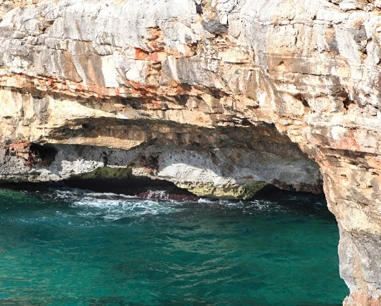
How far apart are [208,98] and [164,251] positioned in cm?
540

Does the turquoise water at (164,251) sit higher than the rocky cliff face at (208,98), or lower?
lower

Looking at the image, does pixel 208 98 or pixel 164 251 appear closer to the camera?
pixel 208 98

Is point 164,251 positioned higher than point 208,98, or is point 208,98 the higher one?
point 208,98

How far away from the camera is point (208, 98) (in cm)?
1620

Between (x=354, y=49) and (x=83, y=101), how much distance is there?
10.7 m

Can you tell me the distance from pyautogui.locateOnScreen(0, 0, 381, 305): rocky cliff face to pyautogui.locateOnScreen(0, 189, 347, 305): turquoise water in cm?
115

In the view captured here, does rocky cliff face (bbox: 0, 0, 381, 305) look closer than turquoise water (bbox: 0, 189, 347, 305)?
Yes

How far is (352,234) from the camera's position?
Result: 13.0 meters

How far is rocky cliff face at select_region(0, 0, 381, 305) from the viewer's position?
11508mm

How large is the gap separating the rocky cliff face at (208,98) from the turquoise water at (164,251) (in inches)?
45.4

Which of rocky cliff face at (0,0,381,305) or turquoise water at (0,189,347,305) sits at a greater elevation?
rocky cliff face at (0,0,381,305)

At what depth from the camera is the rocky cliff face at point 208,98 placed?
11508 millimetres

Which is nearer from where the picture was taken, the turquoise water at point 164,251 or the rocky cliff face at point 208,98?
the rocky cliff face at point 208,98

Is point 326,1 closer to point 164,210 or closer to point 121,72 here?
point 121,72
